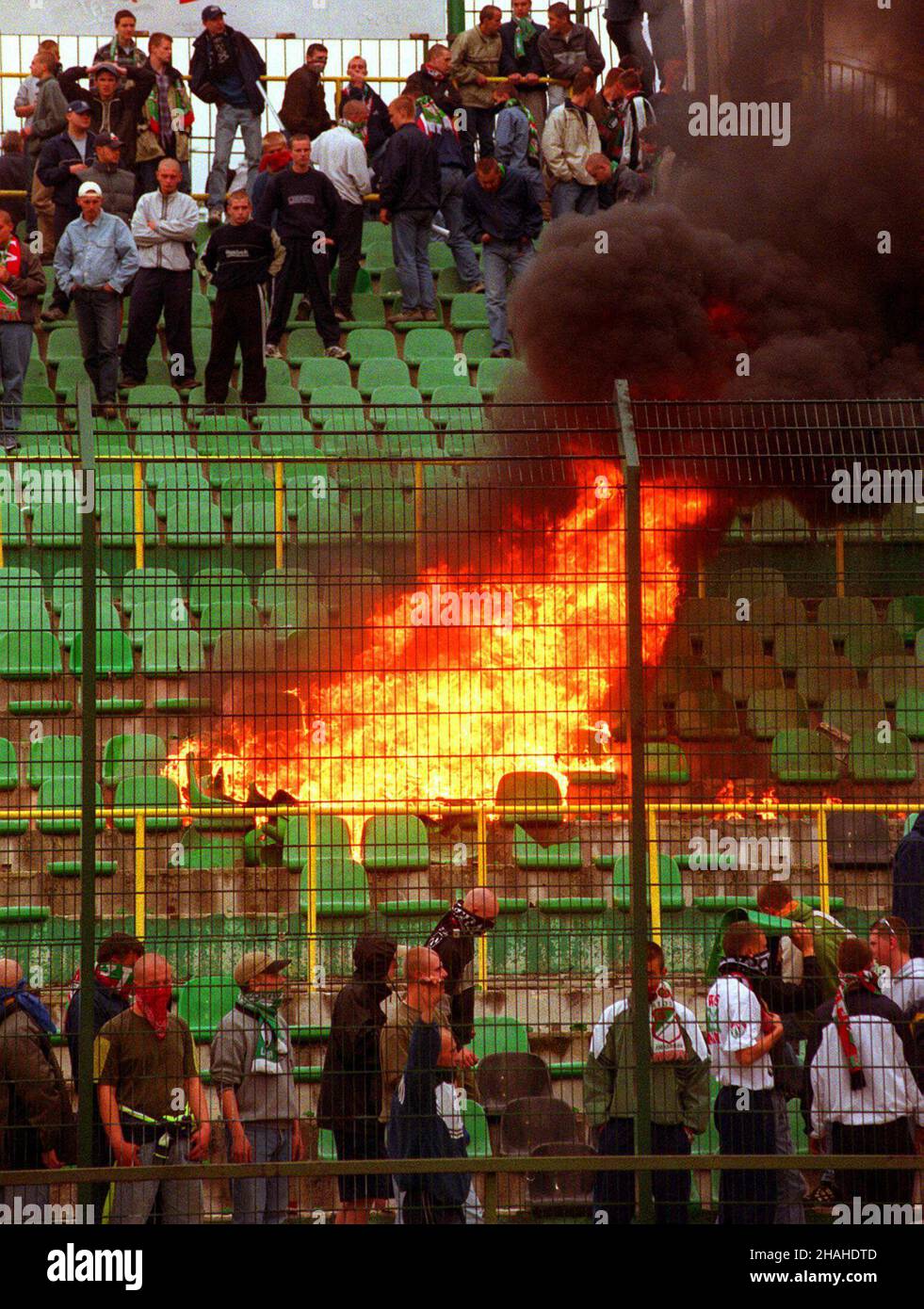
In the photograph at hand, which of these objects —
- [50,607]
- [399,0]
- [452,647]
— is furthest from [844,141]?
[452,647]

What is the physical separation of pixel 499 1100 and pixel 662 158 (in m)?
13.8

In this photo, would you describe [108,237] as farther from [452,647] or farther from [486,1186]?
[486,1186]

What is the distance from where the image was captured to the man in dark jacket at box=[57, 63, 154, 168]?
63.7ft

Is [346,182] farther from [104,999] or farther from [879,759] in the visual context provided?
[104,999]

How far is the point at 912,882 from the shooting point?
9391 millimetres

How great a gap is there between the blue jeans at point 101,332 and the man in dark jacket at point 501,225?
3.81 metres

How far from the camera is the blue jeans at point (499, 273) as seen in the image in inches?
750

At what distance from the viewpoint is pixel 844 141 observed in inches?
797

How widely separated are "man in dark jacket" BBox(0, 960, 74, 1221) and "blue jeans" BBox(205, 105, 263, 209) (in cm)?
1309

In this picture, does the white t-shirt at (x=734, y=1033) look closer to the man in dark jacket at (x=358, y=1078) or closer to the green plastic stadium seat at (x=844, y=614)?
the man in dark jacket at (x=358, y=1078)

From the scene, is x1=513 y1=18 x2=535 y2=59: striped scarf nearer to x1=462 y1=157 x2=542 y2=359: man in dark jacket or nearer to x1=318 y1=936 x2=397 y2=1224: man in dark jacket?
x1=462 y1=157 x2=542 y2=359: man in dark jacket

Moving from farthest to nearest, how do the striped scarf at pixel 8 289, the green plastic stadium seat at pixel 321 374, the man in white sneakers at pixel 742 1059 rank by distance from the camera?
the green plastic stadium seat at pixel 321 374 < the striped scarf at pixel 8 289 < the man in white sneakers at pixel 742 1059

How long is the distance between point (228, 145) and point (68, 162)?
2.37m

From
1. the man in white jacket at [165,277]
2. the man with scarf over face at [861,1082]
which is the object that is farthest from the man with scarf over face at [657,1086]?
the man in white jacket at [165,277]
